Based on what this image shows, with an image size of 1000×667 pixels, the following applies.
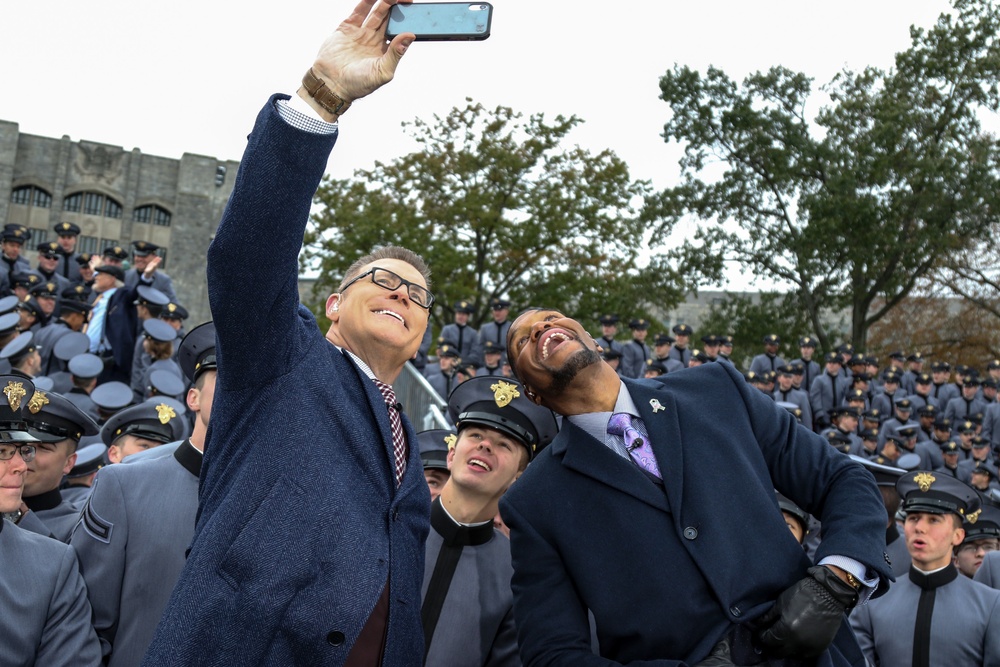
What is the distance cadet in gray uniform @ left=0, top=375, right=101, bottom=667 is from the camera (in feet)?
10.7

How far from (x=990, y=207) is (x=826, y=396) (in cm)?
1099

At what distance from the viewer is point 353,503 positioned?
237 centimetres

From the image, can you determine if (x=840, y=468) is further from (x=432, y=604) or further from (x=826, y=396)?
(x=826, y=396)

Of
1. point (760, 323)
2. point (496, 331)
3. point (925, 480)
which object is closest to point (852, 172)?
point (760, 323)

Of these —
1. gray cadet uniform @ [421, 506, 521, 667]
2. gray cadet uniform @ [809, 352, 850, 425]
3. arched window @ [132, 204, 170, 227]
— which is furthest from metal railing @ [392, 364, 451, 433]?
arched window @ [132, 204, 170, 227]

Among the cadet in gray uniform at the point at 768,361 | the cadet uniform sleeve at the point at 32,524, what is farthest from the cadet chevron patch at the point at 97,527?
the cadet in gray uniform at the point at 768,361

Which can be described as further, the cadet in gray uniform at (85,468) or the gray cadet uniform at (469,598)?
the cadet in gray uniform at (85,468)

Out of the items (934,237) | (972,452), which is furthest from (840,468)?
(934,237)

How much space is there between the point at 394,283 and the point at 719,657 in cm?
134

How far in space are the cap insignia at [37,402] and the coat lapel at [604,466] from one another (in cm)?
256

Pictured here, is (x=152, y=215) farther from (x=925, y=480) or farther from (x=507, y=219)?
(x=925, y=480)

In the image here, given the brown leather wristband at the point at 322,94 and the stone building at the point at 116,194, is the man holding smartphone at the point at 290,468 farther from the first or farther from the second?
the stone building at the point at 116,194

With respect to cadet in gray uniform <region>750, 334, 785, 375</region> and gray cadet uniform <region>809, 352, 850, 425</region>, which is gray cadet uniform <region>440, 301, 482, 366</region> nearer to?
cadet in gray uniform <region>750, 334, 785, 375</region>

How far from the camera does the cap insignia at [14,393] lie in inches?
159
